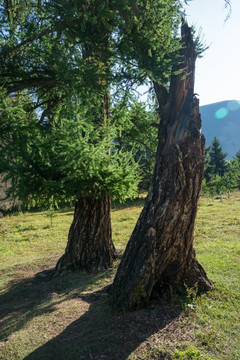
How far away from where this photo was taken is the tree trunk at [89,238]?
7.94 meters

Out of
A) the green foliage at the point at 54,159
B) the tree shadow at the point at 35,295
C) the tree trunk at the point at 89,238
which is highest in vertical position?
the green foliage at the point at 54,159

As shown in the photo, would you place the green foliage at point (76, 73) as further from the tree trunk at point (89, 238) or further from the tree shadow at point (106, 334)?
the tree shadow at point (106, 334)

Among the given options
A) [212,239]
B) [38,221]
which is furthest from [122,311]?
[38,221]

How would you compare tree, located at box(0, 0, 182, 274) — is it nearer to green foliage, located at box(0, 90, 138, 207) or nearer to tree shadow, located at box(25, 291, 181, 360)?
green foliage, located at box(0, 90, 138, 207)

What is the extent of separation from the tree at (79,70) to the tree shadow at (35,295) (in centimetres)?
60

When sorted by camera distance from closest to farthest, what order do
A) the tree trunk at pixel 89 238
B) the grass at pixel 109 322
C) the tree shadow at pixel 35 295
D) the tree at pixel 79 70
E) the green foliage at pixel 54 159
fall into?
the grass at pixel 109 322
the tree at pixel 79 70
the tree shadow at pixel 35 295
the green foliage at pixel 54 159
the tree trunk at pixel 89 238

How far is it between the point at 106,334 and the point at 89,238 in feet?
12.5

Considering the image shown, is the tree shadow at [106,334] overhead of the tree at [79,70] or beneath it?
beneath

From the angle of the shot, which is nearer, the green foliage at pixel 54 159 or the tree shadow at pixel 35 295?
the tree shadow at pixel 35 295

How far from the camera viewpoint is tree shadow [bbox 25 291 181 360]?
398 cm

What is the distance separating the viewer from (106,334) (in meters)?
4.33

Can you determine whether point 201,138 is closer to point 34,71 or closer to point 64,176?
point 64,176

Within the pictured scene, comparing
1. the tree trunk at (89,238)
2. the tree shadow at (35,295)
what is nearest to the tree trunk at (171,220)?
the tree shadow at (35,295)

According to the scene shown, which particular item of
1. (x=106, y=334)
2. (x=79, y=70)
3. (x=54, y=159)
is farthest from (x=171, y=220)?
(x=79, y=70)
